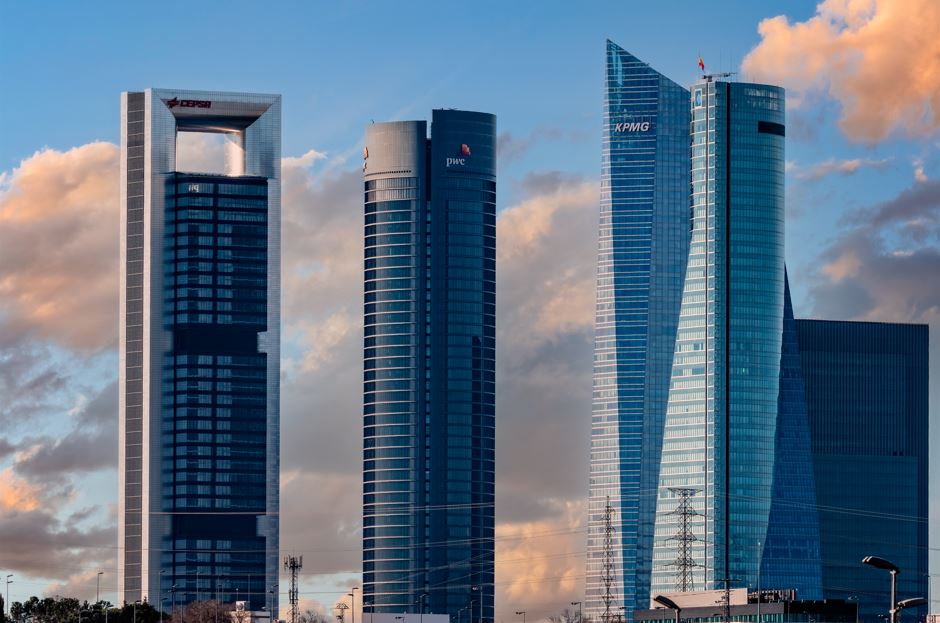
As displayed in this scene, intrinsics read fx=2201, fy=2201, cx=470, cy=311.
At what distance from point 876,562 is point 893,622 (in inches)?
674

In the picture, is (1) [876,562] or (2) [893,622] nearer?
(1) [876,562]

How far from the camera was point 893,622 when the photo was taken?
166 m

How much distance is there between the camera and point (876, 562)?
15050cm
